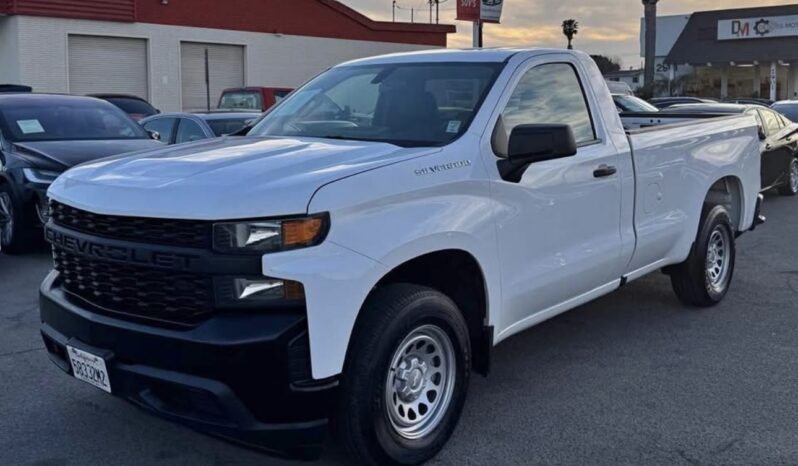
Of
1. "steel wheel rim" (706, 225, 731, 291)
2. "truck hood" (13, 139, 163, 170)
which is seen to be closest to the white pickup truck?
"steel wheel rim" (706, 225, 731, 291)

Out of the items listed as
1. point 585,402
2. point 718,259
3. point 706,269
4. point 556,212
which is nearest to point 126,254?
point 556,212

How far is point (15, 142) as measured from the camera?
31.5 feet

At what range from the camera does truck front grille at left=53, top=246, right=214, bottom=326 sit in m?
3.59

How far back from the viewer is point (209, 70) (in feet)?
111

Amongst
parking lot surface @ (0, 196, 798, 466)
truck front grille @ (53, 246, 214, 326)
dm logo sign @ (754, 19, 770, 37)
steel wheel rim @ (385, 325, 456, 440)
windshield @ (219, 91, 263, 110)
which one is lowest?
parking lot surface @ (0, 196, 798, 466)

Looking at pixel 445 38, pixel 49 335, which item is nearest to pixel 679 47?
pixel 445 38

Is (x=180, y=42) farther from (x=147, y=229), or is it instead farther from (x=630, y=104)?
(x=147, y=229)

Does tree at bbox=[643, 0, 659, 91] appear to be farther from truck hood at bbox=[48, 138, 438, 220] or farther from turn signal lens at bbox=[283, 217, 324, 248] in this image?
turn signal lens at bbox=[283, 217, 324, 248]

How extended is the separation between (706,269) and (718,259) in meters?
0.41

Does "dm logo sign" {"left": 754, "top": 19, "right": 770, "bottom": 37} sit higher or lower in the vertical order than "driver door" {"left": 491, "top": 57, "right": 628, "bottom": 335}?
higher

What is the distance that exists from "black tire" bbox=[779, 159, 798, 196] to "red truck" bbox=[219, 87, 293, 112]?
10.4 meters

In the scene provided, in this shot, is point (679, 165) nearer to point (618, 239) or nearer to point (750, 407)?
point (618, 239)

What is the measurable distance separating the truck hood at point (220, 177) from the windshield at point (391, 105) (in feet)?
1.05

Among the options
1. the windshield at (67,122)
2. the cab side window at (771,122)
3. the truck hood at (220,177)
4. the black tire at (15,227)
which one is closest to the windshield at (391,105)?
the truck hood at (220,177)
